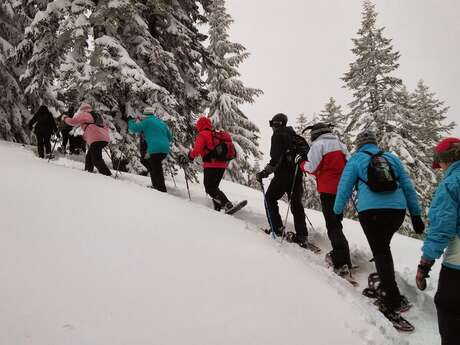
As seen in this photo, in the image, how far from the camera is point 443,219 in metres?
3.27

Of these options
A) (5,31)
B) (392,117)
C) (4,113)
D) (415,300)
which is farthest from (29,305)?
(392,117)

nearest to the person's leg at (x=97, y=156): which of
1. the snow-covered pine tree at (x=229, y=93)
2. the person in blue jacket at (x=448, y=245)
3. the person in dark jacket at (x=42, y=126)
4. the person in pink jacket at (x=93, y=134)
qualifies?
the person in pink jacket at (x=93, y=134)

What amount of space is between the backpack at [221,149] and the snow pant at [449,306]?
4.68 m

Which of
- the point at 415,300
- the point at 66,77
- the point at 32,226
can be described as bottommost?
the point at 415,300

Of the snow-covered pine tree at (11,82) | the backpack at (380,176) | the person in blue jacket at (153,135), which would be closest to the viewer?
the backpack at (380,176)

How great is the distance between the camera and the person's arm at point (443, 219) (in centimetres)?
325

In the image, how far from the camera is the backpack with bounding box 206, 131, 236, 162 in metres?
7.25

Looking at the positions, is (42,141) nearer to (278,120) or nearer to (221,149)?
(221,149)

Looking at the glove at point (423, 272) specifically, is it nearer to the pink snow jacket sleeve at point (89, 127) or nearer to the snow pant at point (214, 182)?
the snow pant at point (214, 182)

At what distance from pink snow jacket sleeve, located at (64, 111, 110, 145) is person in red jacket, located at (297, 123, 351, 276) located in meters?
5.28

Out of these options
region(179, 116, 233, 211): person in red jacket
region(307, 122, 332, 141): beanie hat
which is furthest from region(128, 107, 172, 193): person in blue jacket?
region(307, 122, 332, 141): beanie hat

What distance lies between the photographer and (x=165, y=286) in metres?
3.14

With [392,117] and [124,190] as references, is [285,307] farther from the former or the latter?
[392,117]

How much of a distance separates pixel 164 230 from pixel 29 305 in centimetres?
200
